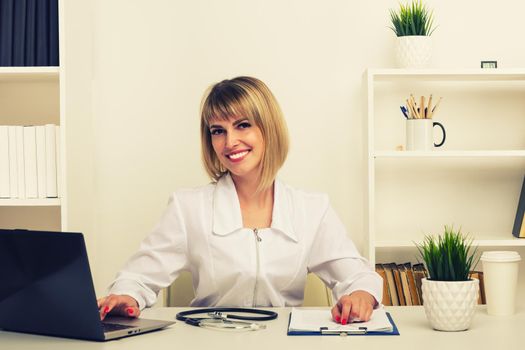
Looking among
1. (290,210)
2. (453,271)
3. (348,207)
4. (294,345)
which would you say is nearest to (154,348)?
(294,345)

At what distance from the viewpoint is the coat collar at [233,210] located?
7.51 feet

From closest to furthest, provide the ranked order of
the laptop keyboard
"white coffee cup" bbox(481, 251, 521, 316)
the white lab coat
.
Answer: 1. the laptop keyboard
2. "white coffee cup" bbox(481, 251, 521, 316)
3. the white lab coat

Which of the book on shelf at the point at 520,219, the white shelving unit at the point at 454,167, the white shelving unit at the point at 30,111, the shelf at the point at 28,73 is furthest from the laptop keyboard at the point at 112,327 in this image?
the book on shelf at the point at 520,219

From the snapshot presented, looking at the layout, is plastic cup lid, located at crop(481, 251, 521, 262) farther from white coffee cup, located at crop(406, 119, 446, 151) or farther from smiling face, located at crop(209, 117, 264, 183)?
white coffee cup, located at crop(406, 119, 446, 151)

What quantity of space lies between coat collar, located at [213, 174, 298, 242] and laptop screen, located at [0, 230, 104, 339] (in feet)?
2.42

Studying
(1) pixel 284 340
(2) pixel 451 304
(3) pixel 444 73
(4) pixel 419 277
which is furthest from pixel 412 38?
(1) pixel 284 340

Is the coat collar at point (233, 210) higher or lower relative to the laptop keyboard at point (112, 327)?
higher

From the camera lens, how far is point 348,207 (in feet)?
11.2

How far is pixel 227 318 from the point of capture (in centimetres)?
179

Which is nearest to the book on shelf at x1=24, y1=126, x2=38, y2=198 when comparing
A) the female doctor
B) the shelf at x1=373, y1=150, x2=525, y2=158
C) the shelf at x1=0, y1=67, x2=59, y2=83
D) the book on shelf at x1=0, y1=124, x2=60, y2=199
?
the book on shelf at x1=0, y1=124, x2=60, y2=199

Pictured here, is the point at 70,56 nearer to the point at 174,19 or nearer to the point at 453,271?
the point at 174,19

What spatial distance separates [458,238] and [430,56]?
67.8 inches

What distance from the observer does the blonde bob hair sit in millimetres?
2391

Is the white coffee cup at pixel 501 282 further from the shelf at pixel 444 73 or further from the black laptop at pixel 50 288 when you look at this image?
the shelf at pixel 444 73
